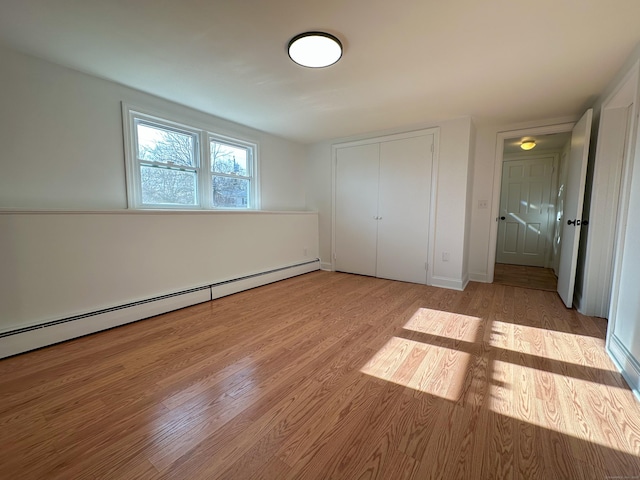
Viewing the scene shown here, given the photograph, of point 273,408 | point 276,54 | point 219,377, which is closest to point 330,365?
point 273,408

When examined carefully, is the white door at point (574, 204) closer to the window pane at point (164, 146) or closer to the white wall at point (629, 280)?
the white wall at point (629, 280)

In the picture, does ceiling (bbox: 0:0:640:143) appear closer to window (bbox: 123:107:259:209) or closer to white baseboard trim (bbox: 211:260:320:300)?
window (bbox: 123:107:259:209)

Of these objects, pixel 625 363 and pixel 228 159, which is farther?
pixel 228 159

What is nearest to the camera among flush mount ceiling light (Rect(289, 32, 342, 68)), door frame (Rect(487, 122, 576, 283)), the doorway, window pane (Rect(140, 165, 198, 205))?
flush mount ceiling light (Rect(289, 32, 342, 68))

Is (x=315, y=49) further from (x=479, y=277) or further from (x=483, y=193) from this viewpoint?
(x=479, y=277)

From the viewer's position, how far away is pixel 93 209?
7.64ft

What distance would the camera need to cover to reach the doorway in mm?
4707

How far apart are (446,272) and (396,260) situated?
69 cm

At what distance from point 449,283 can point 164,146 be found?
3.87 meters

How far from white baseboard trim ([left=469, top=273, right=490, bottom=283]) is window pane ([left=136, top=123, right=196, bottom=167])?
4.15 meters

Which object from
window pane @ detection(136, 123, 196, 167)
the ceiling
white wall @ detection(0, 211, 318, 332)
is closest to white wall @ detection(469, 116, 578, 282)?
the ceiling

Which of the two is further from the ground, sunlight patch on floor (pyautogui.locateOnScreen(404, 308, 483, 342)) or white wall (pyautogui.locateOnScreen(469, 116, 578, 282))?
white wall (pyautogui.locateOnScreen(469, 116, 578, 282))

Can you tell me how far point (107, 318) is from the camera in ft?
7.73

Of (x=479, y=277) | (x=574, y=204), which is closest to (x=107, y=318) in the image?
(x=479, y=277)
